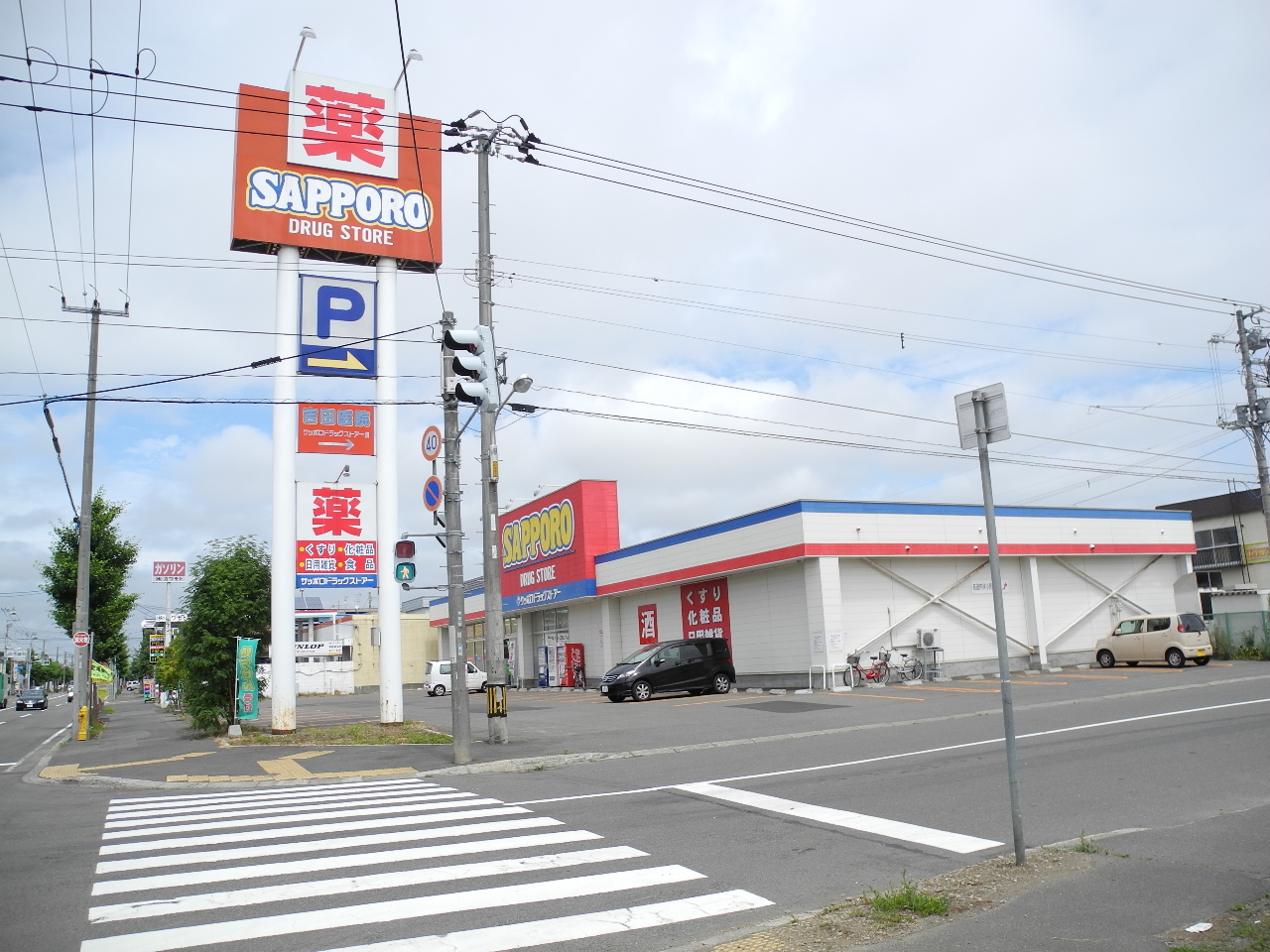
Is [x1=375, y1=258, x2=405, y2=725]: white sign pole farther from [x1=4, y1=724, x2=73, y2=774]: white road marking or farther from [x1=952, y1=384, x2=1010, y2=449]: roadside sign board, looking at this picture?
[x1=952, y1=384, x2=1010, y2=449]: roadside sign board

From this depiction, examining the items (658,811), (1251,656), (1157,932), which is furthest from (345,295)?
(1251,656)

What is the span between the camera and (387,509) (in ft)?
66.9

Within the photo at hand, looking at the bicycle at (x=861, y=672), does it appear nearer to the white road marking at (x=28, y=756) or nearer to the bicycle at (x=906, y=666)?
the bicycle at (x=906, y=666)

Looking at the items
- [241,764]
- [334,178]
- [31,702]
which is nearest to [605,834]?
[241,764]

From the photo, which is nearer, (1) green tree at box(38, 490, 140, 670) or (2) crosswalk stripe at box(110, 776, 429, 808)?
(2) crosswalk stripe at box(110, 776, 429, 808)

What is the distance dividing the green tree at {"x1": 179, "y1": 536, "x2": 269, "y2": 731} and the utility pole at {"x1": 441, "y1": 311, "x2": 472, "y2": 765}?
26.3 ft

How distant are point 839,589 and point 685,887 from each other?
21665 millimetres

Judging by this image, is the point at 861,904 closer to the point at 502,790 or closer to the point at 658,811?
the point at 658,811

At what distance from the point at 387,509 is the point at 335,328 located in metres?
4.23

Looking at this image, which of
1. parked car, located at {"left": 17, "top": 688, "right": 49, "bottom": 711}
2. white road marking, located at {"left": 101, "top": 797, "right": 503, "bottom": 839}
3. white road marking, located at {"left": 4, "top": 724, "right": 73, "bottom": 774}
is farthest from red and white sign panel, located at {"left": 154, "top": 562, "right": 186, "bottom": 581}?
white road marking, located at {"left": 101, "top": 797, "right": 503, "bottom": 839}

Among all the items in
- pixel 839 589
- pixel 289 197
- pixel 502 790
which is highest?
pixel 289 197

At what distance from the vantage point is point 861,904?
6.14 metres

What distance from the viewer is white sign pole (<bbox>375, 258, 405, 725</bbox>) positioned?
20.2m

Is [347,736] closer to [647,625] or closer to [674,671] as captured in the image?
[674,671]
